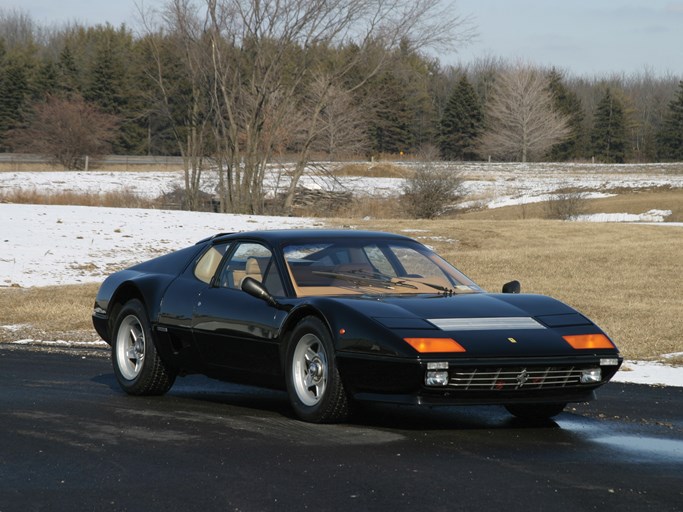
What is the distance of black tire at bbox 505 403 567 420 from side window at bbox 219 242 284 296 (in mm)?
1885

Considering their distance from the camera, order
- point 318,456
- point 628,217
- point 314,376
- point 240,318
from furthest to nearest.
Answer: point 628,217 < point 240,318 < point 314,376 < point 318,456

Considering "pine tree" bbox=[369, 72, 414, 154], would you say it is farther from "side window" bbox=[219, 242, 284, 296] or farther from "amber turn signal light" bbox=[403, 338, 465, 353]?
"amber turn signal light" bbox=[403, 338, 465, 353]

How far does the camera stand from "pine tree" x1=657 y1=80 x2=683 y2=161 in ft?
347

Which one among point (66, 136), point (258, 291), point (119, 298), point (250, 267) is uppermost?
point (66, 136)

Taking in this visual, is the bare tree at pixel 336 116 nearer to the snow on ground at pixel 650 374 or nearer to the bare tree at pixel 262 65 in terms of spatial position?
the bare tree at pixel 262 65

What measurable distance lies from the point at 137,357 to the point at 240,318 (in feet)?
4.83

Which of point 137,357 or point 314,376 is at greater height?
point 314,376

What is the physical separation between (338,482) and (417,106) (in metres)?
113

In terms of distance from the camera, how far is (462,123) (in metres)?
108

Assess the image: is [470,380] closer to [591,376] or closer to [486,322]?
[486,322]

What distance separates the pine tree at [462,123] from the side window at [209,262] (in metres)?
99.3

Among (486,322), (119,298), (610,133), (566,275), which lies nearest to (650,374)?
(486,322)

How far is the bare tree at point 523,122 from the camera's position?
99.4 meters

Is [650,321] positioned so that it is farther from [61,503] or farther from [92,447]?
[61,503]
